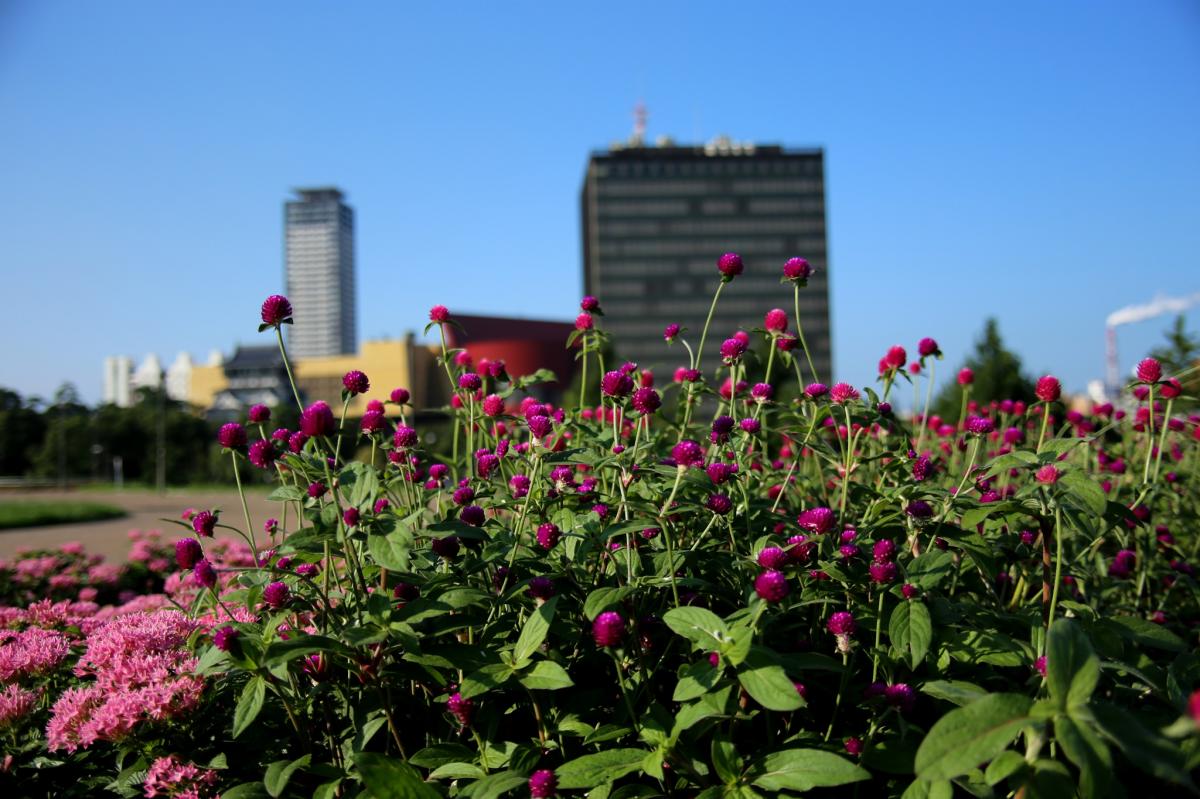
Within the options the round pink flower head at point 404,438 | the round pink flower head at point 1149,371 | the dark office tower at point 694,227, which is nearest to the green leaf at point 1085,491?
the round pink flower head at point 1149,371

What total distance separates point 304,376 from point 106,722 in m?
85.6

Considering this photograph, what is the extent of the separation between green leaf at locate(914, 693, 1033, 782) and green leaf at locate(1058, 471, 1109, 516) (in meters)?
0.56

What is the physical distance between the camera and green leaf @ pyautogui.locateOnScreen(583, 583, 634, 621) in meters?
1.48

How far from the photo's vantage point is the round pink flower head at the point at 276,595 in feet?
5.34

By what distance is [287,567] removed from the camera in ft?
6.11

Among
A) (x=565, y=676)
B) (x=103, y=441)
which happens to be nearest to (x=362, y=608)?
(x=565, y=676)

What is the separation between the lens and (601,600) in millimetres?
1510

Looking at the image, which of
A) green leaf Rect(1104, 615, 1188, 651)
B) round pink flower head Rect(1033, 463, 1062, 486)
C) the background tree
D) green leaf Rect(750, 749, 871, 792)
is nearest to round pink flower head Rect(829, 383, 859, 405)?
round pink flower head Rect(1033, 463, 1062, 486)

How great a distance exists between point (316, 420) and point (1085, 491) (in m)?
1.61

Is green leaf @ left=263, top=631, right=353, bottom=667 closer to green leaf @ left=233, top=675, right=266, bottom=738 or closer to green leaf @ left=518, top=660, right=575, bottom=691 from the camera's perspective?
green leaf @ left=233, top=675, right=266, bottom=738

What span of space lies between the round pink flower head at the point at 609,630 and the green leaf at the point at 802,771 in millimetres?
343

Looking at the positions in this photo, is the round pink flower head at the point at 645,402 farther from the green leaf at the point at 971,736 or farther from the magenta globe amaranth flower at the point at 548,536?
the green leaf at the point at 971,736

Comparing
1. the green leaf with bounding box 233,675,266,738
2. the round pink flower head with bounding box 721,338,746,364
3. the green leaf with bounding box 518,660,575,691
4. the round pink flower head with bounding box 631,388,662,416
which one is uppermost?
the round pink flower head with bounding box 721,338,746,364

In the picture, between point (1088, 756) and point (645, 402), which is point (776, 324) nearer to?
point (645, 402)
